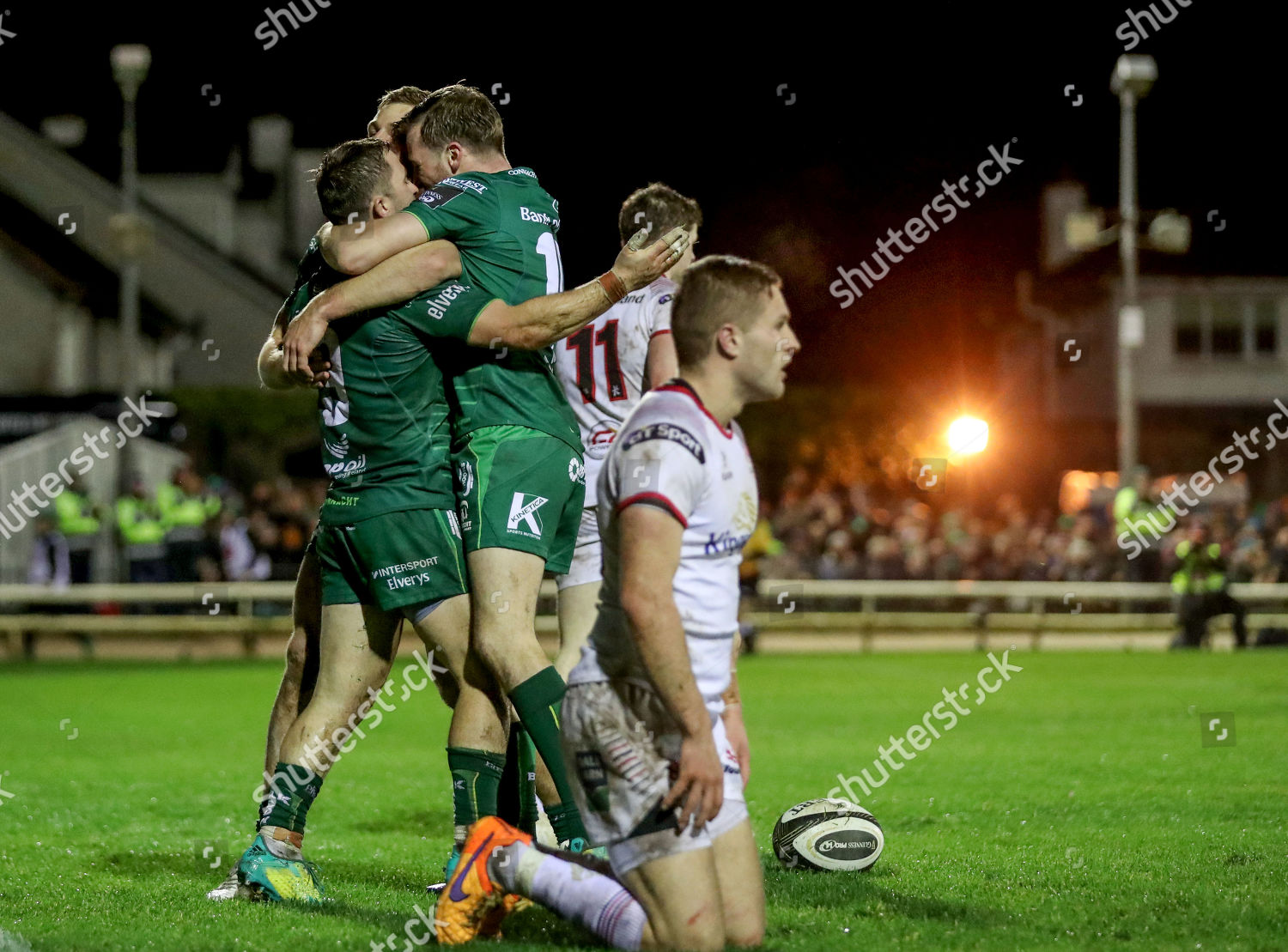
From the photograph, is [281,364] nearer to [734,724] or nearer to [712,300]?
[712,300]

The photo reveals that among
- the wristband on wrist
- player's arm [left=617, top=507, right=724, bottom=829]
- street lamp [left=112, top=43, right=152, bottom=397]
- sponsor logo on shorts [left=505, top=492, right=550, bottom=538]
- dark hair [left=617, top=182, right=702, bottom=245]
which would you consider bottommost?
player's arm [left=617, top=507, right=724, bottom=829]

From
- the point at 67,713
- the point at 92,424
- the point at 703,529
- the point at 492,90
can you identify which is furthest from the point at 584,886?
the point at 92,424

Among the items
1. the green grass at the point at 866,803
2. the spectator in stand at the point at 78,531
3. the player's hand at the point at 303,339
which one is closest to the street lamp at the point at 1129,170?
the green grass at the point at 866,803

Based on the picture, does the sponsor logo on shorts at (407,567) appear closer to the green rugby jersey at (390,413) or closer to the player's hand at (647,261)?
the green rugby jersey at (390,413)

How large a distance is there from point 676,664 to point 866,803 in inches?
157

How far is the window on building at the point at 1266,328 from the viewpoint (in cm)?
4534

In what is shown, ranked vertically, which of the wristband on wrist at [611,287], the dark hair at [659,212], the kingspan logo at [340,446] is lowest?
the kingspan logo at [340,446]

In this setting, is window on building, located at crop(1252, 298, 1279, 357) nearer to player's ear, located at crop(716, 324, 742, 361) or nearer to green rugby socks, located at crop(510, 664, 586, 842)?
green rugby socks, located at crop(510, 664, 586, 842)

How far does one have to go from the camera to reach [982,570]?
24.1m

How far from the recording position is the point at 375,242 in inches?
198

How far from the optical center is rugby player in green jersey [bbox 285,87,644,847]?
4.94 meters

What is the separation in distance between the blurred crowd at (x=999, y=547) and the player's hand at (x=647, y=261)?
54.8ft

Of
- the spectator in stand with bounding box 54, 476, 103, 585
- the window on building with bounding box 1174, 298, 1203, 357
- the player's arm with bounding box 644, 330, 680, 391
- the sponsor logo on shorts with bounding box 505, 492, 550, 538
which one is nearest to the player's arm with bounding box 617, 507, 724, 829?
the sponsor logo on shorts with bounding box 505, 492, 550, 538

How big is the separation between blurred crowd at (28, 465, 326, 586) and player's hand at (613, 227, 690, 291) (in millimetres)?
16771
